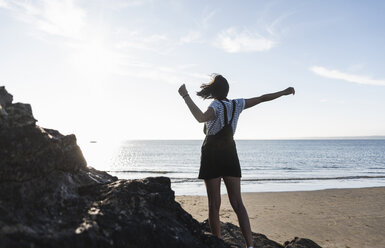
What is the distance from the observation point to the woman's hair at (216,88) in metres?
4.22

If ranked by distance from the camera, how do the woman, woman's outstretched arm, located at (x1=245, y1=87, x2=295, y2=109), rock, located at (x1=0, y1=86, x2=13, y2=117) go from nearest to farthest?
rock, located at (x1=0, y1=86, x2=13, y2=117)
the woman
woman's outstretched arm, located at (x1=245, y1=87, x2=295, y2=109)

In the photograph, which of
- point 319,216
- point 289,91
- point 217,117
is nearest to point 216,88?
point 217,117

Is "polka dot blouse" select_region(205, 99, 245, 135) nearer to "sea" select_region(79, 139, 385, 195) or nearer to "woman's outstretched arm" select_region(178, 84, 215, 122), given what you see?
"woman's outstretched arm" select_region(178, 84, 215, 122)

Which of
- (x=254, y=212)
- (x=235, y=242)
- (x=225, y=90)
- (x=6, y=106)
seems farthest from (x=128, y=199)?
(x=254, y=212)

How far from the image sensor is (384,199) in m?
13.6

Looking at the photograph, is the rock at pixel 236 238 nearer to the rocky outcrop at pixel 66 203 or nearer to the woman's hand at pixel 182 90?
the rocky outcrop at pixel 66 203

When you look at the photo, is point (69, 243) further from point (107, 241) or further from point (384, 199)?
point (384, 199)

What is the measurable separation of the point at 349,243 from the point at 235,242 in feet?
11.0

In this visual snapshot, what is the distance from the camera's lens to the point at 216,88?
4.22 meters

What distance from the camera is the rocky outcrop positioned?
2570 mm

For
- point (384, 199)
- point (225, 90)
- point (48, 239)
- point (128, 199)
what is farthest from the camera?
point (384, 199)

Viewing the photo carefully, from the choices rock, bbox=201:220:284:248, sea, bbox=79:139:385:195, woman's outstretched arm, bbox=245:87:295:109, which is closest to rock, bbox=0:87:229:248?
rock, bbox=201:220:284:248

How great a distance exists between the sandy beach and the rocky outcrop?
470 cm

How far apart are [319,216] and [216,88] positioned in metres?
7.64
